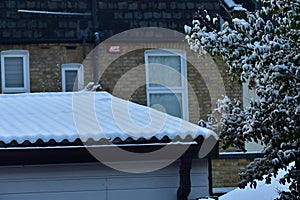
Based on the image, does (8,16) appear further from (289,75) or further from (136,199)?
(289,75)

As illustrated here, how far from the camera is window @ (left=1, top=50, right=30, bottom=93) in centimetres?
1332

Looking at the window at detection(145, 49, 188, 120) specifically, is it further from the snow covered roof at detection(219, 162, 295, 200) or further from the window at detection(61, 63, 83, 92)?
the snow covered roof at detection(219, 162, 295, 200)

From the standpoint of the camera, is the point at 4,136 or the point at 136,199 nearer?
the point at 4,136

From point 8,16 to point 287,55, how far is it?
6.99 meters

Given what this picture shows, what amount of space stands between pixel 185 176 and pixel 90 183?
44.8 inches

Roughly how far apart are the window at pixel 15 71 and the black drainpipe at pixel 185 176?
546 cm

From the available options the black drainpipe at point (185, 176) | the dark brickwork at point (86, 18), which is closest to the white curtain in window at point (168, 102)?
the dark brickwork at point (86, 18)

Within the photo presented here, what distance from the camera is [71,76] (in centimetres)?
1366

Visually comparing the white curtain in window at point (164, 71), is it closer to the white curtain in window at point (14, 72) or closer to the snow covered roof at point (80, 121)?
the white curtain in window at point (14, 72)

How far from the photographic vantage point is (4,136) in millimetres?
7941

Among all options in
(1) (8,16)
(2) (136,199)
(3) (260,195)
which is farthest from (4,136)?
(1) (8,16)

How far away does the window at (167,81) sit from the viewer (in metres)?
14.0

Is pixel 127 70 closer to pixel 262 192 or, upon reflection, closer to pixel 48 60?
pixel 48 60

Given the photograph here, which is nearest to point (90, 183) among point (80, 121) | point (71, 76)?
point (80, 121)
